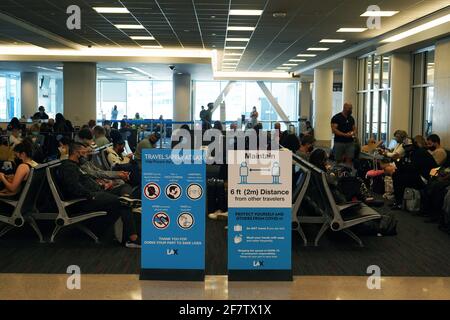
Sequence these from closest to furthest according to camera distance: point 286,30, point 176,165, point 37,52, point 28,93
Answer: point 176,165 → point 286,30 → point 37,52 → point 28,93

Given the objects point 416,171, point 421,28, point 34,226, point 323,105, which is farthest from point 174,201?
point 323,105

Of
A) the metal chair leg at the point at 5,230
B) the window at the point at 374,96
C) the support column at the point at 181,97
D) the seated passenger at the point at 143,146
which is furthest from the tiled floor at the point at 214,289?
the support column at the point at 181,97

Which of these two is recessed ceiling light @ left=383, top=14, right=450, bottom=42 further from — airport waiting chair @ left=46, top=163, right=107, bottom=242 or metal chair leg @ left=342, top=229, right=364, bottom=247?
airport waiting chair @ left=46, top=163, right=107, bottom=242

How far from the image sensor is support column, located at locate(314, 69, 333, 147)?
3050 cm

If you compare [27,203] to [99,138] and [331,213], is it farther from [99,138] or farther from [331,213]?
[99,138]

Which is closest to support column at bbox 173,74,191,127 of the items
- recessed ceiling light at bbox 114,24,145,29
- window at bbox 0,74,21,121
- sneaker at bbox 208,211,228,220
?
window at bbox 0,74,21,121

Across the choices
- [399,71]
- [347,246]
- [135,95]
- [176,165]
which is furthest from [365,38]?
[135,95]

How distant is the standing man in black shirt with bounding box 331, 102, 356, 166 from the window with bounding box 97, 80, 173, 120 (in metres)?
34.8

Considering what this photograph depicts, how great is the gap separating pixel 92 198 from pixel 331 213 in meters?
2.96

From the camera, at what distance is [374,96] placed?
22.0 metres

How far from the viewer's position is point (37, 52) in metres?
23.8
